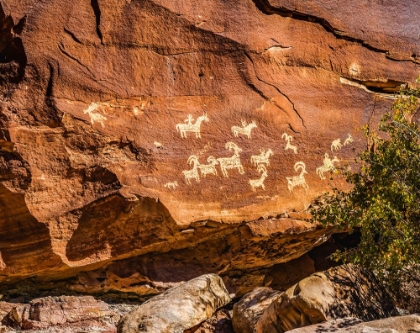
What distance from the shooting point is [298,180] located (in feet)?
31.1

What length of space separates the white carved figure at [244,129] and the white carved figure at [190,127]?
0.47 meters

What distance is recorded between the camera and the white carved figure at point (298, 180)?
940 cm

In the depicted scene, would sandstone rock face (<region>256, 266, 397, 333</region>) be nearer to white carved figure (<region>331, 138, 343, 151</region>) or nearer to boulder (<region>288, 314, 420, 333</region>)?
boulder (<region>288, 314, 420, 333</region>)

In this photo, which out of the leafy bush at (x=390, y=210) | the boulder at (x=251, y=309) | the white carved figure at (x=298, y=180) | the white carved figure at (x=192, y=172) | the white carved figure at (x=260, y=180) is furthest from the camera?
the white carved figure at (x=298, y=180)

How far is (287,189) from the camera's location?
30.7 ft

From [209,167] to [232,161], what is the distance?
37 centimetres

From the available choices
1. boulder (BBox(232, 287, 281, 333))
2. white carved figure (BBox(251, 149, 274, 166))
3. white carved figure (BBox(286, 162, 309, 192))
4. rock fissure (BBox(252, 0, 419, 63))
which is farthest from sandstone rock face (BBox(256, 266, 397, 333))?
rock fissure (BBox(252, 0, 419, 63))

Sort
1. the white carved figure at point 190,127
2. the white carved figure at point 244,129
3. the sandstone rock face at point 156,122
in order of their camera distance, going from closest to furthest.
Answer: the sandstone rock face at point 156,122 → the white carved figure at point 190,127 → the white carved figure at point 244,129

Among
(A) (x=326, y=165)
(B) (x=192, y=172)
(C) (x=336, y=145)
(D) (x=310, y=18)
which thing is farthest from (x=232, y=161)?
(D) (x=310, y=18)

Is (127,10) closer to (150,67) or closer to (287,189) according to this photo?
(150,67)

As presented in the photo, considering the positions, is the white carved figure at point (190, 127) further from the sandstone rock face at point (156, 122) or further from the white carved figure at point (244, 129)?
the white carved figure at point (244, 129)

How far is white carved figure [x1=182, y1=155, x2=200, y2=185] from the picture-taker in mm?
8875

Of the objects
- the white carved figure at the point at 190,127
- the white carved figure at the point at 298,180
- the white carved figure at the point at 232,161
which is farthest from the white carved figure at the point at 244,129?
the white carved figure at the point at 298,180

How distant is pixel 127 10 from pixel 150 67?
85 cm
